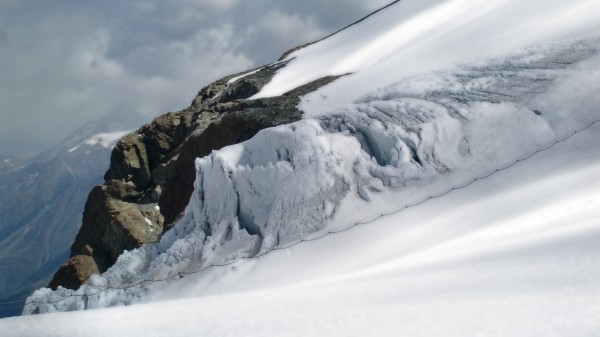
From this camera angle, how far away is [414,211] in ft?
61.1

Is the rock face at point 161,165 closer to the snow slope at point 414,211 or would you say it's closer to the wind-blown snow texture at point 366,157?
the wind-blown snow texture at point 366,157

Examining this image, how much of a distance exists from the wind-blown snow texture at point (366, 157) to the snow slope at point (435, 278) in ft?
3.75

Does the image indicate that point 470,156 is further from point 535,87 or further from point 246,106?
point 246,106

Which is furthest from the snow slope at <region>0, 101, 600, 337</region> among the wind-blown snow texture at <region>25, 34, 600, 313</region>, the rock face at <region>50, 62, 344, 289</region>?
the rock face at <region>50, 62, 344, 289</region>

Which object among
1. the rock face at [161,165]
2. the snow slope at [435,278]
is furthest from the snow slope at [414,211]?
the rock face at [161,165]

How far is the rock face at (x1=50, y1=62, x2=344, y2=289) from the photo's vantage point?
32531 millimetres

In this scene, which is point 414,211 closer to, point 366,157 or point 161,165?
point 366,157

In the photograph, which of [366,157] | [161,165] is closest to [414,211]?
[366,157]

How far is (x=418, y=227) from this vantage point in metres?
17.5

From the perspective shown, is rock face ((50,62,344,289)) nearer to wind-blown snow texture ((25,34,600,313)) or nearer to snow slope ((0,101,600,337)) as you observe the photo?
wind-blown snow texture ((25,34,600,313))

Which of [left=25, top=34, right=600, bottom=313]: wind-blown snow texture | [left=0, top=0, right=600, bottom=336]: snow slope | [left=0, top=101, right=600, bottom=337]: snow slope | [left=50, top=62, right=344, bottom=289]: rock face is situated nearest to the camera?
[left=0, top=101, right=600, bottom=337]: snow slope

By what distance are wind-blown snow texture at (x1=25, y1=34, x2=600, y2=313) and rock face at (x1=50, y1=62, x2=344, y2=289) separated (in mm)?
4951

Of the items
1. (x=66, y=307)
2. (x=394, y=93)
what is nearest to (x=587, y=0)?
(x=394, y=93)

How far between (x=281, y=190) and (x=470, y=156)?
7083 mm
